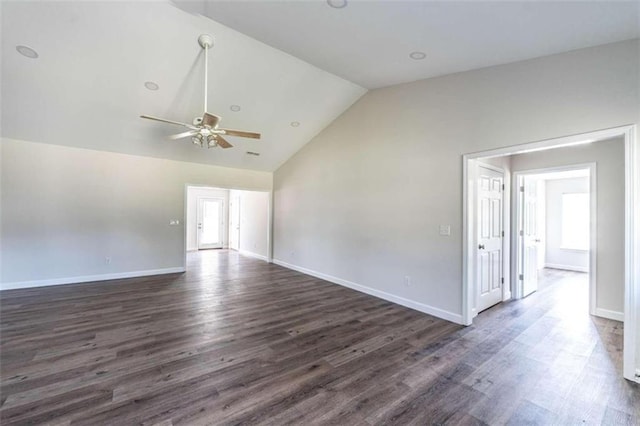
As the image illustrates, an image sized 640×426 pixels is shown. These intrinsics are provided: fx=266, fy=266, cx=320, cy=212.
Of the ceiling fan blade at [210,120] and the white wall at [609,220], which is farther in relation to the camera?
the white wall at [609,220]

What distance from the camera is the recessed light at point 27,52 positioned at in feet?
10.7

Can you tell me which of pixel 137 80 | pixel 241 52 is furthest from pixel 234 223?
pixel 241 52

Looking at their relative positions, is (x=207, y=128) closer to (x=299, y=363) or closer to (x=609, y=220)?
(x=299, y=363)

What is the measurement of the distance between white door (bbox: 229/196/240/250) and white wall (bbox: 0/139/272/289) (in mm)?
3758

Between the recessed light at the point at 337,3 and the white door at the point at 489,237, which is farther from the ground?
the recessed light at the point at 337,3

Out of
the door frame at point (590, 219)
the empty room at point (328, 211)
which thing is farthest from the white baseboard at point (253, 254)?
the door frame at point (590, 219)

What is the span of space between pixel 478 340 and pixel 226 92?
501 cm

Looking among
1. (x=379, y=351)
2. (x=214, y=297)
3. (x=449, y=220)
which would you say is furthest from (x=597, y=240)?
(x=214, y=297)

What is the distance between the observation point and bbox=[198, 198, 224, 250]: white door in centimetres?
1068

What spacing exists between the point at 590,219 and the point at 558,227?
4.20 meters

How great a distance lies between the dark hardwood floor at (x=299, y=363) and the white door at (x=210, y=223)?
20.5 ft

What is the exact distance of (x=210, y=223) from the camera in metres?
11.0

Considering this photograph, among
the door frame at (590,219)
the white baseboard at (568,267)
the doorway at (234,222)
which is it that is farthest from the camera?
the doorway at (234,222)

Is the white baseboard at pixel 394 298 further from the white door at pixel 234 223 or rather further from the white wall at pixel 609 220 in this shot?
the white door at pixel 234 223
